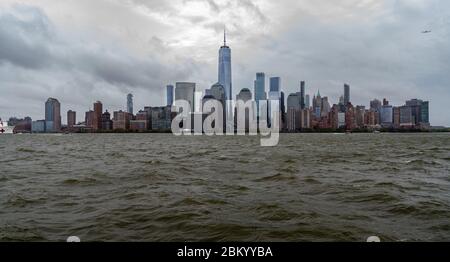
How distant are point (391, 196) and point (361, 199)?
5.15ft

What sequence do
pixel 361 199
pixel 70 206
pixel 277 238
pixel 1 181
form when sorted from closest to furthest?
1. pixel 277 238
2. pixel 70 206
3. pixel 361 199
4. pixel 1 181

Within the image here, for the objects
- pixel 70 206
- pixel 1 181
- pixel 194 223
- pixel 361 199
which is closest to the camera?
pixel 194 223

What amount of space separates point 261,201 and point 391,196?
5795 millimetres

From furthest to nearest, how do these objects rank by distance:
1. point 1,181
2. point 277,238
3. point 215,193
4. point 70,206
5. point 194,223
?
1. point 1,181
2. point 215,193
3. point 70,206
4. point 194,223
5. point 277,238

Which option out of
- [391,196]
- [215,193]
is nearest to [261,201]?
[215,193]

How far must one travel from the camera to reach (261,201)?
14102mm

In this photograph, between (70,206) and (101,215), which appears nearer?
(101,215)
